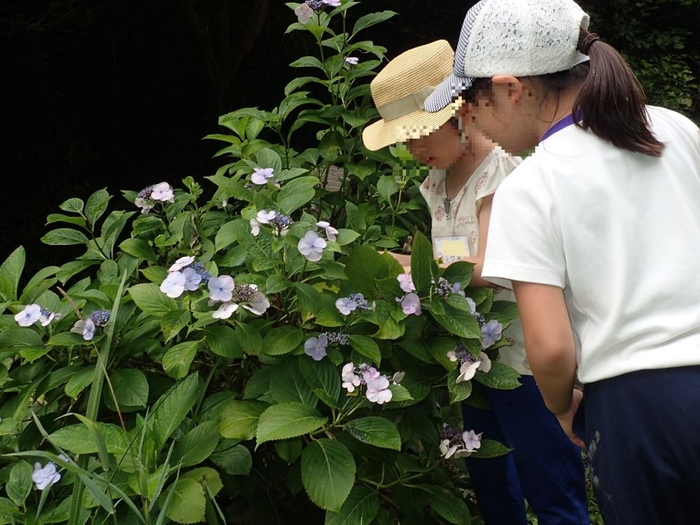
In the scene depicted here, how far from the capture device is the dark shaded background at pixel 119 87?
4188 millimetres

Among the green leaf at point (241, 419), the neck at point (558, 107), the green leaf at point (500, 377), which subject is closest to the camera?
the neck at point (558, 107)

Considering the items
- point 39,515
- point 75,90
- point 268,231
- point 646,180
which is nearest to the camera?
point 646,180

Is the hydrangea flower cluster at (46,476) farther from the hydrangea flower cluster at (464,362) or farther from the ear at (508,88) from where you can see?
the ear at (508,88)

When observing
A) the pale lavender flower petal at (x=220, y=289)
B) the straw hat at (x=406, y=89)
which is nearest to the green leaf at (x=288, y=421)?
the pale lavender flower petal at (x=220, y=289)

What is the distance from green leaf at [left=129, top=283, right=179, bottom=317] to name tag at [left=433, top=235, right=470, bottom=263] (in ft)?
2.08

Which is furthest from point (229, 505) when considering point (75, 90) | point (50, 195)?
point (75, 90)

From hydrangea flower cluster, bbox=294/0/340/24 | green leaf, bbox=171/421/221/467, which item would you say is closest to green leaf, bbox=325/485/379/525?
green leaf, bbox=171/421/221/467

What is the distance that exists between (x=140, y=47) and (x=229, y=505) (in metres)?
3.83

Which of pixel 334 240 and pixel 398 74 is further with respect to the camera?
pixel 398 74

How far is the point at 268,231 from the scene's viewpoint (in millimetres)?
1289

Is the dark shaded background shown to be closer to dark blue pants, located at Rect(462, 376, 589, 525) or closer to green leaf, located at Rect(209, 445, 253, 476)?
green leaf, located at Rect(209, 445, 253, 476)

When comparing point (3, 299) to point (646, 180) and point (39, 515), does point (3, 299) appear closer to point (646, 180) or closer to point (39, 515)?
point (39, 515)

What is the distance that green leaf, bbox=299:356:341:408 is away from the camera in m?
1.23

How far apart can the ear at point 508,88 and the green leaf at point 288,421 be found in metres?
0.63
